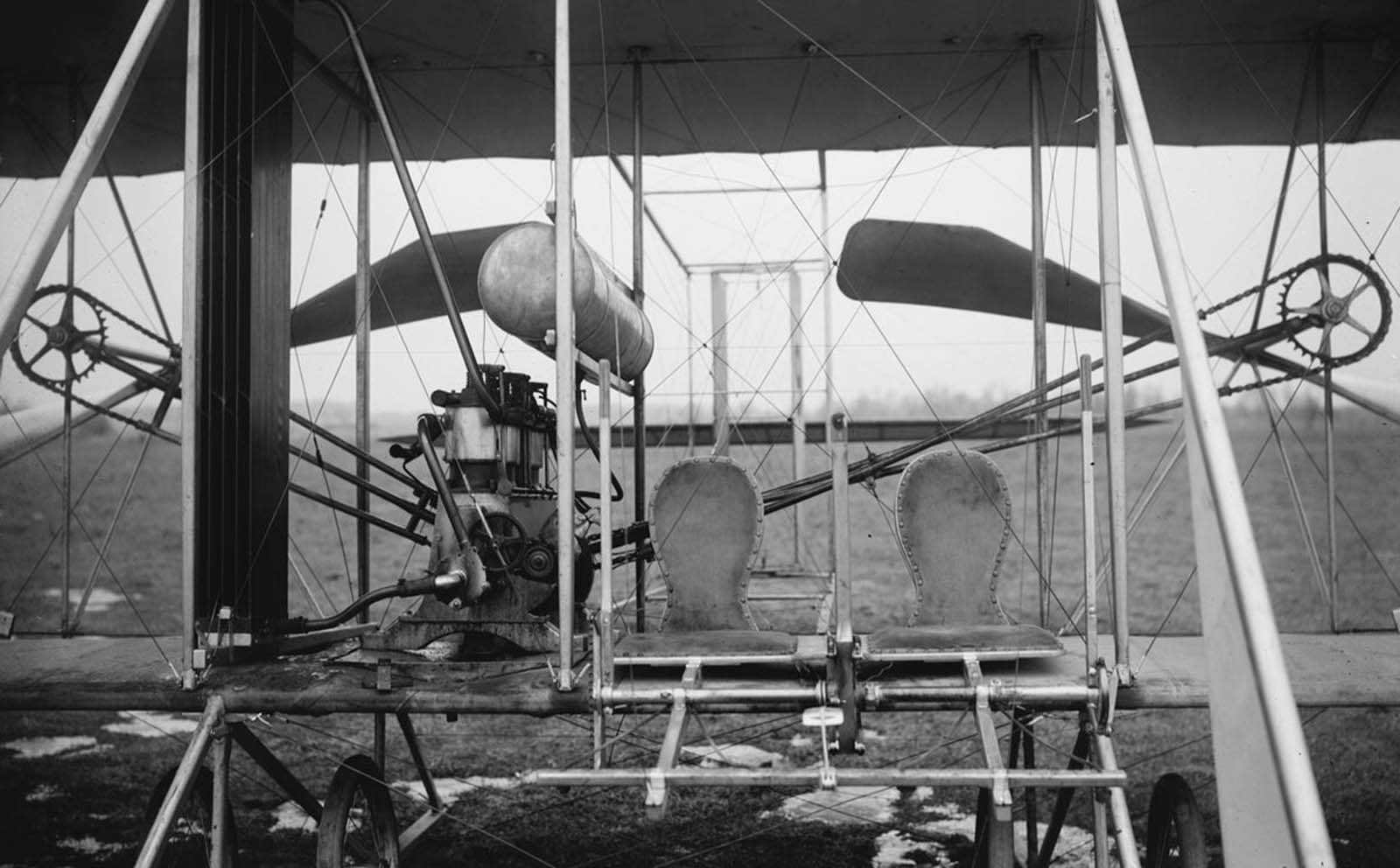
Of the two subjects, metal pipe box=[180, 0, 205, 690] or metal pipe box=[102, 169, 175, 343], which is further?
metal pipe box=[102, 169, 175, 343]

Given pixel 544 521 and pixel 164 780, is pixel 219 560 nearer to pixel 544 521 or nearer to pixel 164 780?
pixel 164 780

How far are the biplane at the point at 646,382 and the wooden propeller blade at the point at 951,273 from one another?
3 cm

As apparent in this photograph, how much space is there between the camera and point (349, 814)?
5.24m

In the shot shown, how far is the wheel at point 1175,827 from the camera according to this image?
4398 mm

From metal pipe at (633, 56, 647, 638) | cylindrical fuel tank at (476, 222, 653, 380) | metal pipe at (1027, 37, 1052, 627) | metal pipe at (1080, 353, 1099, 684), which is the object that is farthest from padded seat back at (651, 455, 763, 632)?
metal pipe at (1080, 353, 1099, 684)

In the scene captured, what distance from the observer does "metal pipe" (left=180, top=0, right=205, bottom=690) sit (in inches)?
182

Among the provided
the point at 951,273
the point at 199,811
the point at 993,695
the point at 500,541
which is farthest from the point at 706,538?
the point at 951,273

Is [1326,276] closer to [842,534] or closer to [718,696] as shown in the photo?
[842,534]

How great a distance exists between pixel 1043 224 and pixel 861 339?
2167 mm

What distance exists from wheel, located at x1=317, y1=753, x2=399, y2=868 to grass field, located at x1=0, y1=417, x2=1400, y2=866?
339 millimetres

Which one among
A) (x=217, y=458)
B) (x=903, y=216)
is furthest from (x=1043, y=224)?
(x=217, y=458)

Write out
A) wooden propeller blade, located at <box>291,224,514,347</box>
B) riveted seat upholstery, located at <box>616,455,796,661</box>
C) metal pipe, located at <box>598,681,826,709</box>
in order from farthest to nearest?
1. wooden propeller blade, located at <box>291,224,514,347</box>
2. riveted seat upholstery, located at <box>616,455,796,661</box>
3. metal pipe, located at <box>598,681,826,709</box>

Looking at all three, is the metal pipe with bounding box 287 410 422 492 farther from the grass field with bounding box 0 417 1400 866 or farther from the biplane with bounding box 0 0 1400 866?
the grass field with bounding box 0 417 1400 866

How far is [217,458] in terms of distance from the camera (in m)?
5.10
